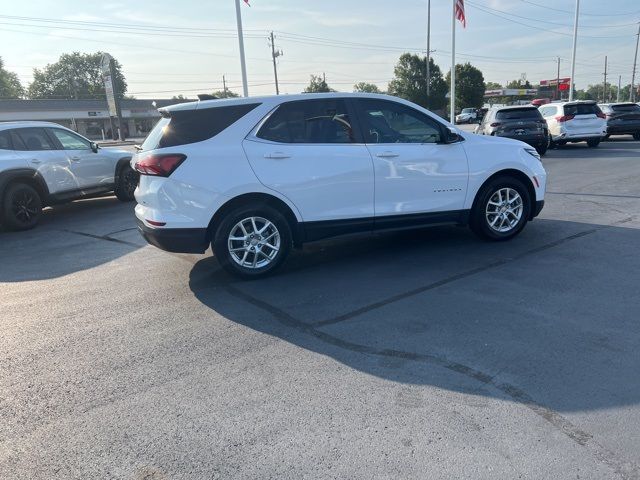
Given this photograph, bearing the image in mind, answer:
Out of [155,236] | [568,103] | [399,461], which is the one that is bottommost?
[399,461]

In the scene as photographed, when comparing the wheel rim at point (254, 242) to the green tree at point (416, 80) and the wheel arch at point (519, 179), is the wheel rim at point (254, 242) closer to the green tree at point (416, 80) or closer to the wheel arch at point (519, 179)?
the wheel arch at point (519, 179)

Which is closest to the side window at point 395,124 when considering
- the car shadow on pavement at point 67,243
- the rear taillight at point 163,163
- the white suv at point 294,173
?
the white suv at point 294,173

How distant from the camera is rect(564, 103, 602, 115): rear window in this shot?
59.6 feet

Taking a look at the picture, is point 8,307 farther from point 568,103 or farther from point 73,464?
point 568,103

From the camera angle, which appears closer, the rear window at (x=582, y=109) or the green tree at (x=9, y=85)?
the rear window at (x=582, y=109)

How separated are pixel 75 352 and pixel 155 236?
160 cm

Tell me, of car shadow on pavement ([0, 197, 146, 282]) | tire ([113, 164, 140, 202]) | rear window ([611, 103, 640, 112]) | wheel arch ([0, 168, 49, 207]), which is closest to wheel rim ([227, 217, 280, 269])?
car shadow on pavement ([0, 197, 146, 282])

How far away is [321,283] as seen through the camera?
5305mm

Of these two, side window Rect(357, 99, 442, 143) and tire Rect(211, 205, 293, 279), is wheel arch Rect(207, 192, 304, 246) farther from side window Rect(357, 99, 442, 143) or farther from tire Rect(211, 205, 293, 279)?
side window Rect(357, 99, 442, 143)

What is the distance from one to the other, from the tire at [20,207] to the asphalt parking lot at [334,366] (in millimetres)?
2781

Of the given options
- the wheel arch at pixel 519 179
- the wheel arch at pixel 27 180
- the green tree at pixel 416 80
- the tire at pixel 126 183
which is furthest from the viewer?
the green tree at pixel 416 80

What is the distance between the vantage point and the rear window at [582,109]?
59.6 ft

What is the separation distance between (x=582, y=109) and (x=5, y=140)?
699 inches

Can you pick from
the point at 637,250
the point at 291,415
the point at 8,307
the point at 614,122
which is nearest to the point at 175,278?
the point at 8,307
